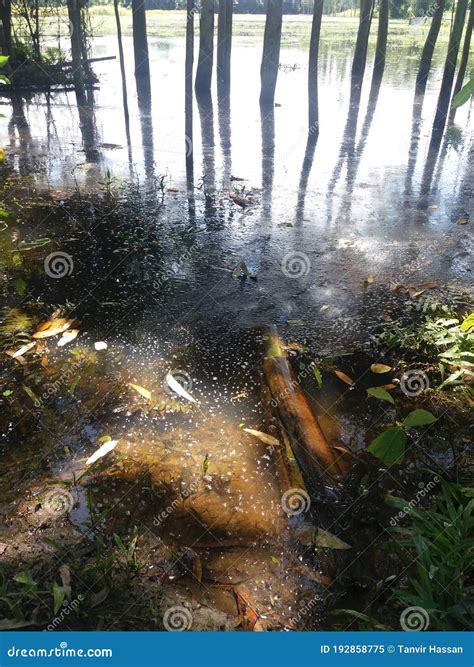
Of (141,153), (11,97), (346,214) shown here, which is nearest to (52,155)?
(141,153)

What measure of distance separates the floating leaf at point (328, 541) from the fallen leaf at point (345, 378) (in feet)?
4.68

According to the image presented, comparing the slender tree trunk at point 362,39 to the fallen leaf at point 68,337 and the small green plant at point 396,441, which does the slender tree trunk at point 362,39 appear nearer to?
the fallen leaf at point 68,337

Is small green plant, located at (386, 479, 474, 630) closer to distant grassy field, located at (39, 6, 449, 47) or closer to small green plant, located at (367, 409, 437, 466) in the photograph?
small green plant, located at (367, 409, 437, 466)

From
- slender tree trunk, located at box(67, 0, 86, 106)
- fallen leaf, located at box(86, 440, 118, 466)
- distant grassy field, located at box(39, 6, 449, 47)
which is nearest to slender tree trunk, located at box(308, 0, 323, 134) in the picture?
slender tree trunk, located at box(67, 0, 86, 106)

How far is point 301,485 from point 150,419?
1.18 m

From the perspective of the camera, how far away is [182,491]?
3.04 meters

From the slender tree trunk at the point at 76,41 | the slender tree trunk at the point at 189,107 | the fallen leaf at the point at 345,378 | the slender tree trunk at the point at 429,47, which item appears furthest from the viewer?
the slender tree trunk at the point at 429,47

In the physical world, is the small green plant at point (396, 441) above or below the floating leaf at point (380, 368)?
above

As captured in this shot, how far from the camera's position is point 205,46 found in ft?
48.2

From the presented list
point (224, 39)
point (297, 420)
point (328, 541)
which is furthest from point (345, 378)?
point (224, 39)

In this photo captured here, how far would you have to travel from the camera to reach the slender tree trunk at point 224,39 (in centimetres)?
1509

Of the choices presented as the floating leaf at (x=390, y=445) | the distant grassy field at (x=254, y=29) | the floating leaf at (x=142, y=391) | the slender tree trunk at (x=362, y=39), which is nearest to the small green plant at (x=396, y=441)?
the floating leaf at (x=390, y=445)

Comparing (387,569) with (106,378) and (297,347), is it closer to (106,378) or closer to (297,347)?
(297,347)

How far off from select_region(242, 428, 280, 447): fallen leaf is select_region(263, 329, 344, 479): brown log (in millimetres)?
103
